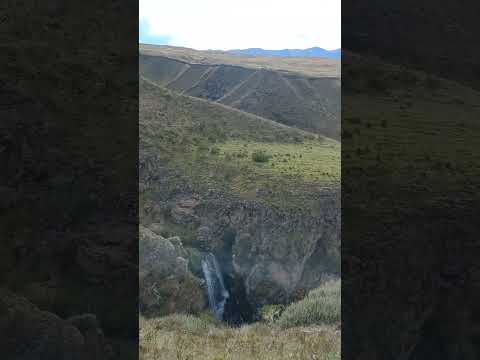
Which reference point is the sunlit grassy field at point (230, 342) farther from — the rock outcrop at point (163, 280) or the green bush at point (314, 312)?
the rock outcrop at point (163, 280)

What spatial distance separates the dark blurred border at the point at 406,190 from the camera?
400 cm

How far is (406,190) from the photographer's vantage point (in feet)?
13.4

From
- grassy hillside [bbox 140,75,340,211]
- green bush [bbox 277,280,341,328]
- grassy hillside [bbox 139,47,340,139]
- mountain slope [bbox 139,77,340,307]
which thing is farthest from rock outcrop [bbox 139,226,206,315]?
grassy hillside [bbox 139,47,340,139]

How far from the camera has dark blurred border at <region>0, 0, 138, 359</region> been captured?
3592 millimetres

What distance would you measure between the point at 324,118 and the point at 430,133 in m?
48.0

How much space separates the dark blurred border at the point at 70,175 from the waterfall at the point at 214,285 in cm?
1816

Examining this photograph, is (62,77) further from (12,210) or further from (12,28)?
(12,210)

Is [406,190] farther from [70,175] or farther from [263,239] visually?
[263,239]

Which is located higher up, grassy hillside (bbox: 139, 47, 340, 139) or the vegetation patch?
grassy hillside (bbox: 139, 47, 340, 139)

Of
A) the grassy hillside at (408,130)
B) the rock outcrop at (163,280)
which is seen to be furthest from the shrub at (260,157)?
the grassy hillside at (408,130)

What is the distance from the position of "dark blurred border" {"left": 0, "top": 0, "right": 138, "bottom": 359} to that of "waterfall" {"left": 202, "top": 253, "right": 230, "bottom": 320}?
1816 centimetres

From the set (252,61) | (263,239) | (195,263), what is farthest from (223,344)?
(252,61)

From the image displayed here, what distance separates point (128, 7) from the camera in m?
3.76

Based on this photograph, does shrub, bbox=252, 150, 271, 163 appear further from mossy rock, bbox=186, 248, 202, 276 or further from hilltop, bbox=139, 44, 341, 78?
hilltop, bbox=139, 44, 341, 78
